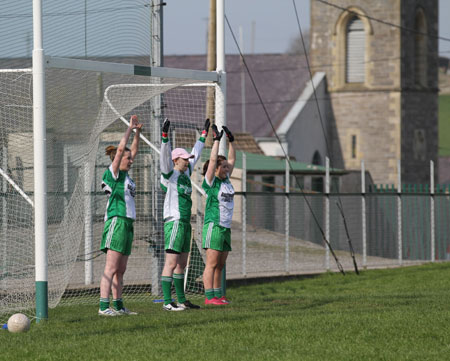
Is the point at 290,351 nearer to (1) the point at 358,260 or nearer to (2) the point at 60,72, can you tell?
(2) the point at 60,72

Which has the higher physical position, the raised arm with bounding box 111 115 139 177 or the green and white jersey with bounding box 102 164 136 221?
the raised arm with bounding box 111 115 139 177

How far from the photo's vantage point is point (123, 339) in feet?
29.1

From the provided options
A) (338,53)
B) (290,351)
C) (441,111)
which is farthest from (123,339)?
(441,111)

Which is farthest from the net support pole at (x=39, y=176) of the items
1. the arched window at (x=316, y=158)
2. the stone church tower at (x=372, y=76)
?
the stone church tower at (x=372, y=76)

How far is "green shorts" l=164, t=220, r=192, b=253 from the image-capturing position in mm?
11305

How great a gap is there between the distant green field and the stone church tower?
36.7m

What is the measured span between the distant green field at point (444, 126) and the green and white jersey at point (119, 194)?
239ft

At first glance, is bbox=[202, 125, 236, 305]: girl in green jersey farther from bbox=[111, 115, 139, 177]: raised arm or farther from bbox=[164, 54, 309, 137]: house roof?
bbox=[164, 54, 309, 137]: house roof

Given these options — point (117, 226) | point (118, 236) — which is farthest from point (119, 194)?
point (118, 236)

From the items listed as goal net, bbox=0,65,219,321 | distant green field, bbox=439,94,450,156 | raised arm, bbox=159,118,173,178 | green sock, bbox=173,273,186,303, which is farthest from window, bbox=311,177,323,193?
distant green field, bbox=439,94,450,156

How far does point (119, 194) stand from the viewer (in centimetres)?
1093

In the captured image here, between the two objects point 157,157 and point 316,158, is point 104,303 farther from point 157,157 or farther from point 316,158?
point 316,158

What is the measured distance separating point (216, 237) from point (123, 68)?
2.40 meters

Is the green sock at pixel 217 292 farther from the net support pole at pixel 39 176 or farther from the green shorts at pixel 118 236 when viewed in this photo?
the net support pole at pixel 39 176
